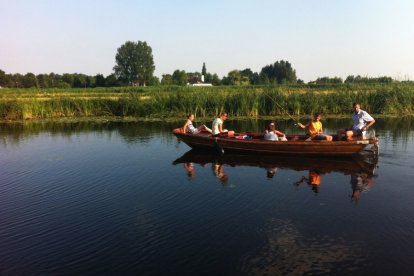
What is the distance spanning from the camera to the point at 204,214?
7984mm

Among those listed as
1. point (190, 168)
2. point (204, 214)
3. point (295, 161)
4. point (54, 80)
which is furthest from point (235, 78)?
point (204, 214)

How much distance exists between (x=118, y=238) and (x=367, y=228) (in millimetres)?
4757

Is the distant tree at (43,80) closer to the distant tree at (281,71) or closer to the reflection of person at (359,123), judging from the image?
the distant tree at (281,71)

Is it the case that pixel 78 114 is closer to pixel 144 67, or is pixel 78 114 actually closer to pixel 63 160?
pixel 63 160

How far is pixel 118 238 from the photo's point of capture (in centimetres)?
696

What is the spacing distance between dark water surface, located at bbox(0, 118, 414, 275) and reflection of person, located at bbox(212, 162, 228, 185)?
0.04 metres

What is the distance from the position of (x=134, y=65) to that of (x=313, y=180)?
94783mm

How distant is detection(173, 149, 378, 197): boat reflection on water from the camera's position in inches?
417

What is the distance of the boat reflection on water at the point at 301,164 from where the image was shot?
1059 cm

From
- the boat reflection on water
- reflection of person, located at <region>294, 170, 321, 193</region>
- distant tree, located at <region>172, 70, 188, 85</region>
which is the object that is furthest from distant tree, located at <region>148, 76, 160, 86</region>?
reflection of person, located at <region>294, 170, 321, 193</region>

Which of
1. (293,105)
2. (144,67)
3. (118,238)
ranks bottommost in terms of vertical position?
(118,238)

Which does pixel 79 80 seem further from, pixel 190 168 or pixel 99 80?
pixel 190 168

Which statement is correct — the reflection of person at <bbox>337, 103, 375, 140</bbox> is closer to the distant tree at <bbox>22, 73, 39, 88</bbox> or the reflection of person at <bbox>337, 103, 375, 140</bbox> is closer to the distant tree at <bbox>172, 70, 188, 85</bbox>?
the distant tree at <bbox>172, 70, 188, 85</bbox>

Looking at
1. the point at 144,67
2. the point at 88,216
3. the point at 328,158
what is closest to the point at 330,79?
the point at 328,158
